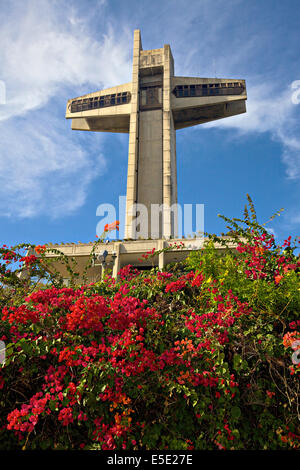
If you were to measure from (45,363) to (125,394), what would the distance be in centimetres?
137

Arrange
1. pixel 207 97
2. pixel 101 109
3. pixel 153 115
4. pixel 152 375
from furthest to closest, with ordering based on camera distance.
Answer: pixel 101 109
pixel 153 115
pixel 207 97
pixel 152 375

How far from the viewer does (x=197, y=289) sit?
22.2 feet

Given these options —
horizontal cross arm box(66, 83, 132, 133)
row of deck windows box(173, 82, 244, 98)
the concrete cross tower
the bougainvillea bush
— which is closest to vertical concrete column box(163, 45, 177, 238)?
the concrete cross tower

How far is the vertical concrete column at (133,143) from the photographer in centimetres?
3319

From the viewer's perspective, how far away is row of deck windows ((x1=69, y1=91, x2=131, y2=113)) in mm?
38438

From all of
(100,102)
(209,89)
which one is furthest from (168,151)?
(100,102)

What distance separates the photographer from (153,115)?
3744 centimetres

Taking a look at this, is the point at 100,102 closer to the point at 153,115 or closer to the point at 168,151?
the point at 153,115

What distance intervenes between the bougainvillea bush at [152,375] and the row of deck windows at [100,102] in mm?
36834

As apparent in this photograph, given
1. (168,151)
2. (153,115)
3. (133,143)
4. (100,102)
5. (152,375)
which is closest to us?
(152,375)

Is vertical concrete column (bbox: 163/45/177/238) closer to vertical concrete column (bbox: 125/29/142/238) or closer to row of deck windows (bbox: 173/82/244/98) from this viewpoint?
row of deck windows (bbox: 173/82/244/98)

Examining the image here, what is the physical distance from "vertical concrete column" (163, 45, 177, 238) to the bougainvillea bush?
2579 cm

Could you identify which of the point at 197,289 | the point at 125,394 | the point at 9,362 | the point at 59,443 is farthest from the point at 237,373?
the point at 9,362

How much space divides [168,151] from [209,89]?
8.96m
